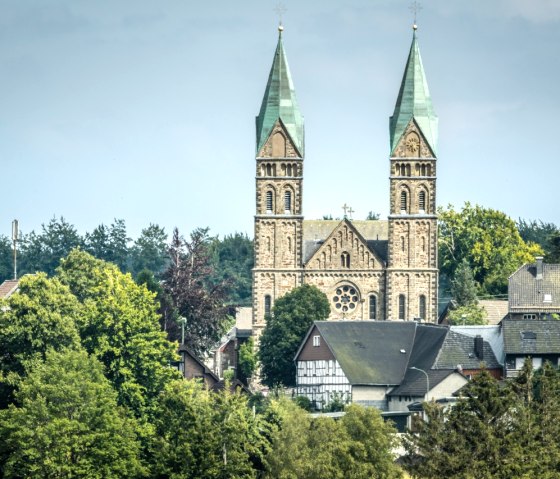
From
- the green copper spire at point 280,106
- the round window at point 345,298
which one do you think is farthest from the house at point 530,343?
the green copper spire at point 280,106

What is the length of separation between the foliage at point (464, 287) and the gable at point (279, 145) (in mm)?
17583

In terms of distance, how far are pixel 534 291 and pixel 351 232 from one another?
13.8m

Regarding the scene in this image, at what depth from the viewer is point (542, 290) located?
145m

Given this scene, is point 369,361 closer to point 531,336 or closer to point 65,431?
point 531,336

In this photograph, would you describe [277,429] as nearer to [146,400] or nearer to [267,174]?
[146,400]

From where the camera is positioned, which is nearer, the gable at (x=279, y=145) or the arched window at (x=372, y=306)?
the gable at (x=279, y=145)

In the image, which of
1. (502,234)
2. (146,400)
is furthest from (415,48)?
(146,400)

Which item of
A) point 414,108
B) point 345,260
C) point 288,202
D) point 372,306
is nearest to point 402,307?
point 372,306

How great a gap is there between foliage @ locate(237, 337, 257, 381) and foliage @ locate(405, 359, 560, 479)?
156 feet

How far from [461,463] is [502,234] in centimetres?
8136

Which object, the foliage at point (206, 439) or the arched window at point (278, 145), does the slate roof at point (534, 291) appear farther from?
the foliage at point (206, 439)

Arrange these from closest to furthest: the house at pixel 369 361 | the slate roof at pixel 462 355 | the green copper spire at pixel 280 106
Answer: the slate roof at pixel 462 355
the house at pixel 369 361
the green copper spire at pixel 280 106

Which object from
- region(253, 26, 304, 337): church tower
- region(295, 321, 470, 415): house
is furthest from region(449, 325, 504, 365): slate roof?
region(253, 26, 304, 337): church tower

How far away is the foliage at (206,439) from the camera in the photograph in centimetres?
9494
